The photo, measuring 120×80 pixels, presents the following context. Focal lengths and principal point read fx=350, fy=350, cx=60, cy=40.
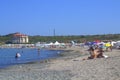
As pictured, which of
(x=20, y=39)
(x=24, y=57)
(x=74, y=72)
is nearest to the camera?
(x=74, y=72)

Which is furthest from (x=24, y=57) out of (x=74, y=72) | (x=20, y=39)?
(x=20, y=39)

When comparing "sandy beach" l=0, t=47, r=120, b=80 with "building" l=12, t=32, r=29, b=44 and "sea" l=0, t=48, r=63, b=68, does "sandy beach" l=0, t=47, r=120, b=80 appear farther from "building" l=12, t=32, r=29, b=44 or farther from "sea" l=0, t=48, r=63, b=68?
"building" l=12, t=32, r=29, b=44

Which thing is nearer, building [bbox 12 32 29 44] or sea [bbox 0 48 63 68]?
sea [bbox 0 48 63 68]

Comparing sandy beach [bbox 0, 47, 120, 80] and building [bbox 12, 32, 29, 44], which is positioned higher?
building [bbox 12, 32, 29, 44]

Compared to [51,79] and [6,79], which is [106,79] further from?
[6,79]

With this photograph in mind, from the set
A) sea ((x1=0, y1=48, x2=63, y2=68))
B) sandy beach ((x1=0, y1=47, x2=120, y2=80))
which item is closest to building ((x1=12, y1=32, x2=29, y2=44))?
sea ((x1=0, y1=48, x2=63, y2=68))

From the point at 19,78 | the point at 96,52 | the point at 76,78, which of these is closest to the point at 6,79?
the point at 19,78

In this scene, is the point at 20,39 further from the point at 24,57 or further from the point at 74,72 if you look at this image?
the point at 74,72

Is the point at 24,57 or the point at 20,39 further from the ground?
the point at 20,39

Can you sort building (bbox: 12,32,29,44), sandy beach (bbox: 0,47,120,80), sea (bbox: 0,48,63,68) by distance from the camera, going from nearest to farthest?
sandy beach (bbox: 0,47,120,80) < sea (bbox: 0,48,63,68) < building (bbox: 12,32,29,44)

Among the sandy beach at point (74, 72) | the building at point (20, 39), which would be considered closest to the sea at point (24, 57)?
the sandy beach at point (74, 72)

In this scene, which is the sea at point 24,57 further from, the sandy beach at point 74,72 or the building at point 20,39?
the building at point 20,39

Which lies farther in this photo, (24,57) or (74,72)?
(24,57)

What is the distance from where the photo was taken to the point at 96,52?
32594 millimetres
